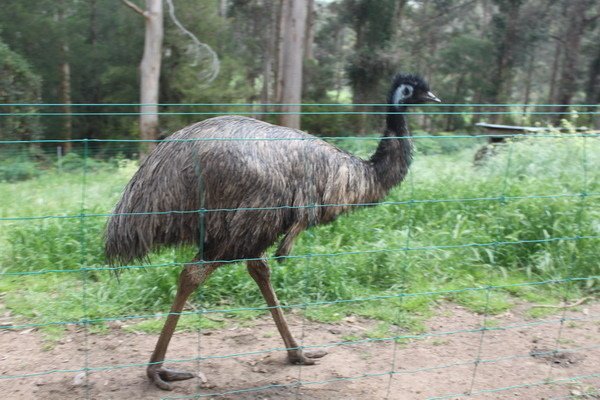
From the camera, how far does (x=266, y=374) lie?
Result: 3.69 meters

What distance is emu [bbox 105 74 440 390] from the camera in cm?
321

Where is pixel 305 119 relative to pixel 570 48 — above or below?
below

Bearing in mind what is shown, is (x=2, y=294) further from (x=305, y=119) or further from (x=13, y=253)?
(x=305, y=119)

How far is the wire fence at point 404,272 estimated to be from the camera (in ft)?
11.6

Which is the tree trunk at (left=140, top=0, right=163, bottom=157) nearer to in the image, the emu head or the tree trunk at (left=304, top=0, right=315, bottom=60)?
the emu head

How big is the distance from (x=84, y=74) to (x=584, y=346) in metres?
17.1

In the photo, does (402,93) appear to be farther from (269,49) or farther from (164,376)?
(269,49)

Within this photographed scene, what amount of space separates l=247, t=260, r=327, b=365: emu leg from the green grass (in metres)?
0.29

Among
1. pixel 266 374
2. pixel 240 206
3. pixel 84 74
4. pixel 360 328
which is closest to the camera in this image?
pixel 240 206

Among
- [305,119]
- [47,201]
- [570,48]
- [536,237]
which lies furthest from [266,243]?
[570,48]

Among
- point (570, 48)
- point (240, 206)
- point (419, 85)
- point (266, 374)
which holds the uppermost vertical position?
point (570, 48)

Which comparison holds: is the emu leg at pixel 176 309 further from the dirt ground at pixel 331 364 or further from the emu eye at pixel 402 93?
the emu eye at pixel 402 93

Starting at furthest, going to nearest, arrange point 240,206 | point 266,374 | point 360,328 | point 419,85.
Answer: point 360,328
point 419,85
point 266,374
point 240,206

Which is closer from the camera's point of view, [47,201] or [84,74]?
[47,201]
